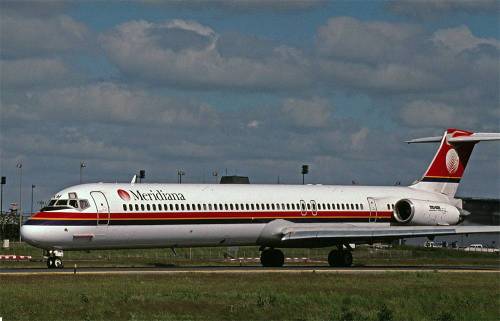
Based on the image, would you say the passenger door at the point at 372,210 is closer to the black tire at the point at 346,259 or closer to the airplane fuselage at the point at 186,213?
the airplane fuselage at the point at 186,213

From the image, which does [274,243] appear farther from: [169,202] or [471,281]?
[471,281]

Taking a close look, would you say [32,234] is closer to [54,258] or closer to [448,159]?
[54,258]

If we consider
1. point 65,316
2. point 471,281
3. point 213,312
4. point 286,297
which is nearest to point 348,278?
point 471,281

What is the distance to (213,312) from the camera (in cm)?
3362

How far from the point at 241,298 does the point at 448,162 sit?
30813 mm

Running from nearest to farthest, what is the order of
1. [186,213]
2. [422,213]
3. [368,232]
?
[186,213] < [368,232] < [422,213]

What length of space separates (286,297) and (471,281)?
11.4m

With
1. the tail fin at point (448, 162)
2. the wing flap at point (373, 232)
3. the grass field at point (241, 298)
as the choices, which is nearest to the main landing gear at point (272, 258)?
the wing flap at point (373, 232)

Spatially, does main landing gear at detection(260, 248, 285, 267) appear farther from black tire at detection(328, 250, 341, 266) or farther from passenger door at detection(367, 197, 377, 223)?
passenger door at detection(367, 197, 377, 223)

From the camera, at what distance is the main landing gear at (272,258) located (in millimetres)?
56938

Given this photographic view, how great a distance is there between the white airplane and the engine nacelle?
5 centimetres

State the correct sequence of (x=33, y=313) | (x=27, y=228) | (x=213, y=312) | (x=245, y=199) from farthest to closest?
(x=245, y=199) → (x=27, y=228) → (x=213, y=312) → (x=33, y=313)

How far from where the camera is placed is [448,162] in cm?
6362

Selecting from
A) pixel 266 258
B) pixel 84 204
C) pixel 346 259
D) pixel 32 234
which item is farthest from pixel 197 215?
pixel 346 259
